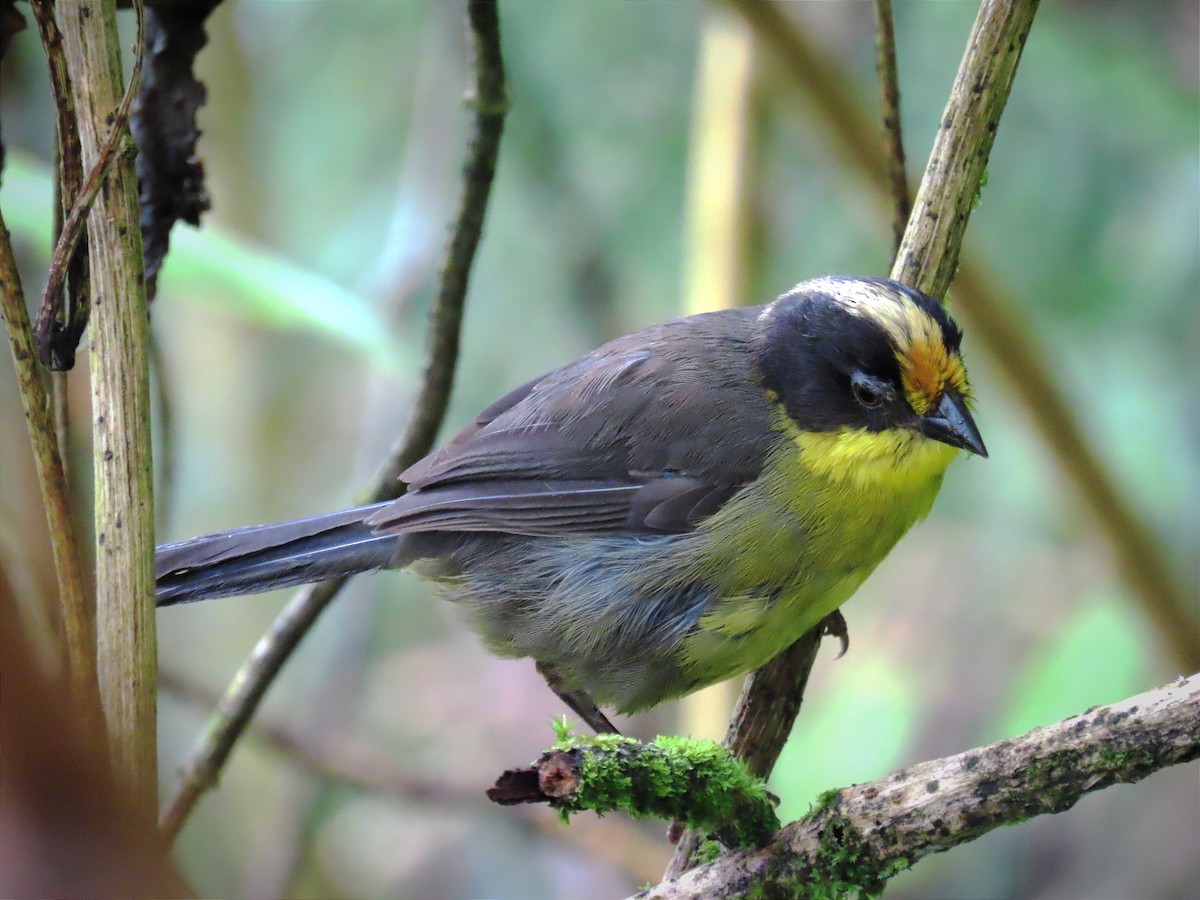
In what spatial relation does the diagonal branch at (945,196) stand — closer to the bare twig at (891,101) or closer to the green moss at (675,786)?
the bare twig at (891,101)

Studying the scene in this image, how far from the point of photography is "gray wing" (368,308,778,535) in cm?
273

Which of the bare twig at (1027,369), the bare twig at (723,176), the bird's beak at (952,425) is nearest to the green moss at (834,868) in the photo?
the bird's beak at (952,425)

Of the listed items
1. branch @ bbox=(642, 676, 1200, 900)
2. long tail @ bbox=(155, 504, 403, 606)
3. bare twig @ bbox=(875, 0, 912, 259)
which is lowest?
branch @ bbox=(642, 676, 1200, 900)

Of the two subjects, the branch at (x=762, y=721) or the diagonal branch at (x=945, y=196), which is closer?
the branch at (x=762, y=721)

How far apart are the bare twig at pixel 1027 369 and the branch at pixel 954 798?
76.6 inches

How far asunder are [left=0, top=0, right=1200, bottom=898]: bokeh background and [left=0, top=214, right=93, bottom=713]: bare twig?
0.99 meters

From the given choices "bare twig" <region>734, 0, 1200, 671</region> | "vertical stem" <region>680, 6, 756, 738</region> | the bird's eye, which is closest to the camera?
the bird's eye

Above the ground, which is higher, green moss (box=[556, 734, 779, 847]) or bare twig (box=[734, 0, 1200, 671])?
bare twig (box=[734, 0, 1200, 671])

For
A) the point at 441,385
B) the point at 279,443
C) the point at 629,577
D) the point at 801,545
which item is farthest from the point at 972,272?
the point at 279,443

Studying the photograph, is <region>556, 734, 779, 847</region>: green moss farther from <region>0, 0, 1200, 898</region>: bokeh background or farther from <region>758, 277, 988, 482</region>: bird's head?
<region>0, 0, 1200, 898</region>: bokeh background

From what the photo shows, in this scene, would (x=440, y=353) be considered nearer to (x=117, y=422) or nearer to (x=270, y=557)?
(x=270, y=557)

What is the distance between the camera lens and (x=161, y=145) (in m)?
2.24

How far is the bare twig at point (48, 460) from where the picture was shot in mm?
1561

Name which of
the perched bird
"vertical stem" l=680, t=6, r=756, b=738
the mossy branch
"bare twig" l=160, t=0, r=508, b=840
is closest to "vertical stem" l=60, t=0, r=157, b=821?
the mossy branch
